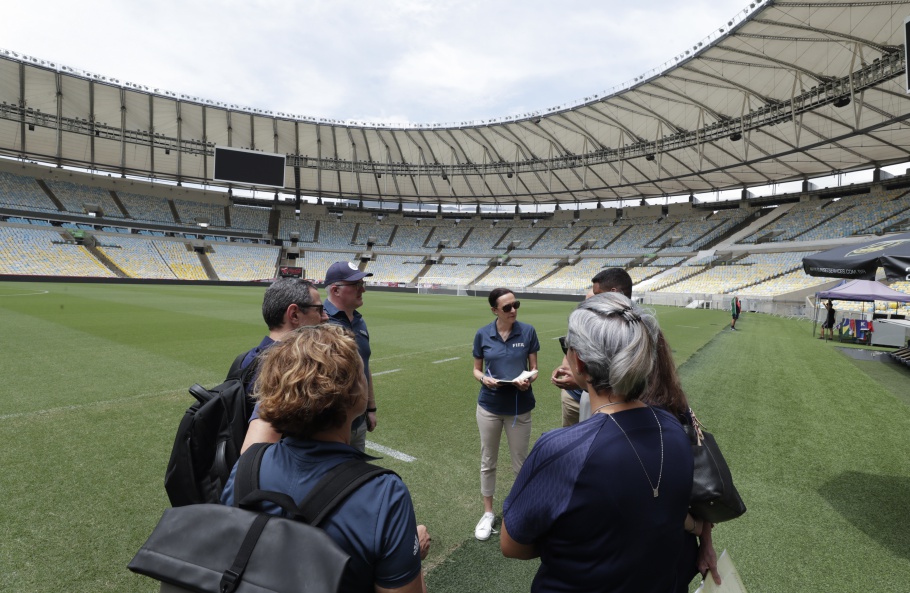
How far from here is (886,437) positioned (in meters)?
5.87

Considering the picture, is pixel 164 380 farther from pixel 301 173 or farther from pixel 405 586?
pixel 301 173

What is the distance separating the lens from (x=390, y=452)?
16.6ft

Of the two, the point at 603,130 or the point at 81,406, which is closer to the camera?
the point at 81,406

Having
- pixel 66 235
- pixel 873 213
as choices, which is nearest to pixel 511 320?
pixel 873 213

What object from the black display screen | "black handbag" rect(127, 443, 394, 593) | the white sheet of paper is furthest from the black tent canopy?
the black display screen

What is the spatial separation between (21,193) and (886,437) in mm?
67277

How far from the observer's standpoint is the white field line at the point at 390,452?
489 centimetres

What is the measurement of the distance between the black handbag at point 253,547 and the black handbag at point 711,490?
3.82 feet

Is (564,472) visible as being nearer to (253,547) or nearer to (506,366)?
(253,547)

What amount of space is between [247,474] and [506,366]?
8.85ft

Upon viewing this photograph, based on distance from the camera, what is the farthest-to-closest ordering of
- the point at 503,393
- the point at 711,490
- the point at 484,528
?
the point at 503,393, the point at 484,528, the point at 711,490

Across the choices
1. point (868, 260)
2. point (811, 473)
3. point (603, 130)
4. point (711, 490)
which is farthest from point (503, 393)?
point (603, 130)

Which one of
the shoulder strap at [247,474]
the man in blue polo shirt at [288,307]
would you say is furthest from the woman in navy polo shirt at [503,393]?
the shoulder strap at [247,474]

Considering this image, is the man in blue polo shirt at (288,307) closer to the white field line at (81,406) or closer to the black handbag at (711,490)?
the black handbag at (711,490)
